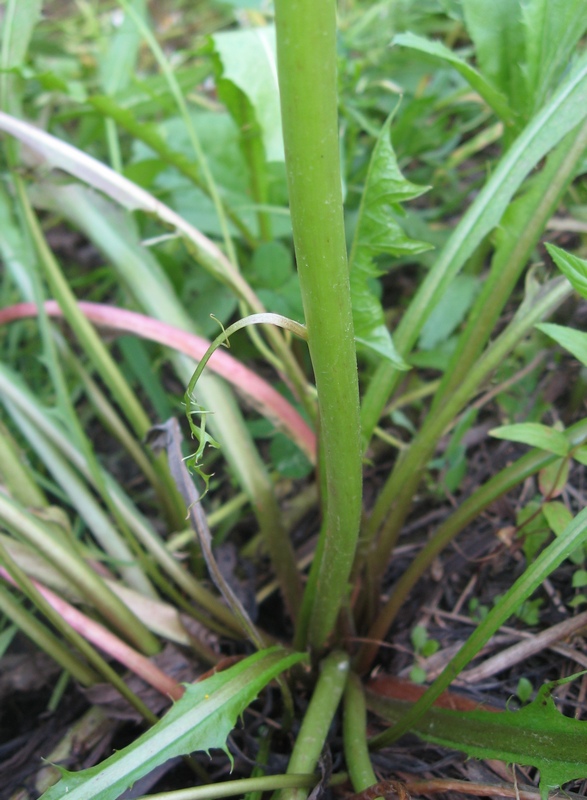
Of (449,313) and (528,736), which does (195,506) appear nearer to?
(528,736)

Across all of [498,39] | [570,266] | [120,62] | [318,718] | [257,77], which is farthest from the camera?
[120,62]

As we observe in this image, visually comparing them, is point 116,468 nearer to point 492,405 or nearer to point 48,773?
point 48,773

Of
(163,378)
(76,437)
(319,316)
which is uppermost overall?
(319,316)

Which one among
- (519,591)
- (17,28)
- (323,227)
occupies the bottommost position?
(519,591)

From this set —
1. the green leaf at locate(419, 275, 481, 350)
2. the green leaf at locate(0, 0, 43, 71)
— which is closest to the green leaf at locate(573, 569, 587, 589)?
the green leaf at locate(419, 275, 481, 350)

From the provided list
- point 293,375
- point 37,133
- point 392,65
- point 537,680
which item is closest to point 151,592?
point 293,375

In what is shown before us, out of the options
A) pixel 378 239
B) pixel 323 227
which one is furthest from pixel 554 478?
pixel 323 227
